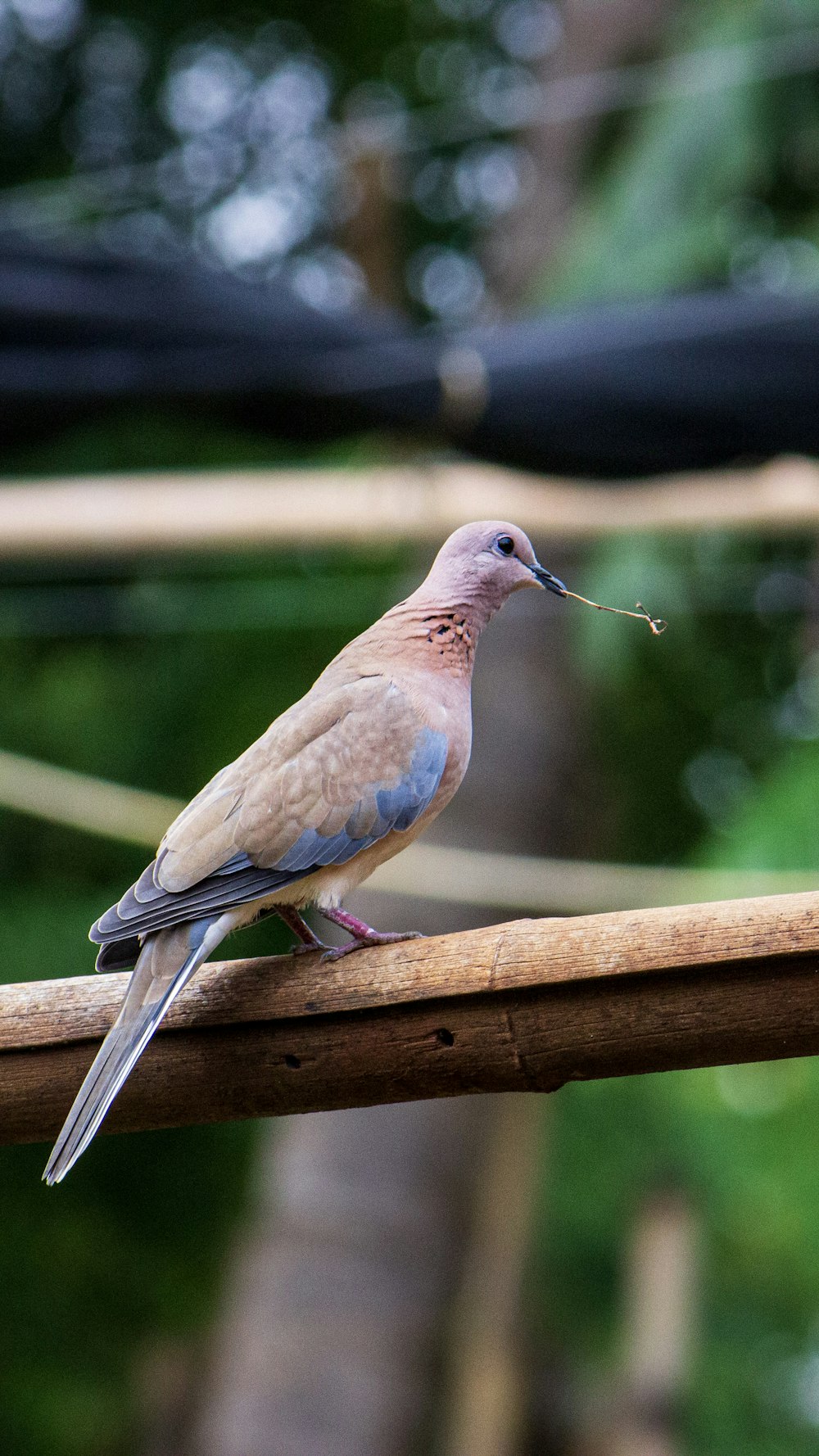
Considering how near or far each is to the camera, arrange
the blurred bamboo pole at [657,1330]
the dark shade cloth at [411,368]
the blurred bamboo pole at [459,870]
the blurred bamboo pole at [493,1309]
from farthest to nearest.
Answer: the blurred bamboo pole at [493,1309] → the blurred bamboo pole at [657,1330] → the blurred bamboo pole at [459,870] → the dark shade cloth at [411,368]

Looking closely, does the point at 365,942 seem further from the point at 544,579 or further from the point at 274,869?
the point at 544,579

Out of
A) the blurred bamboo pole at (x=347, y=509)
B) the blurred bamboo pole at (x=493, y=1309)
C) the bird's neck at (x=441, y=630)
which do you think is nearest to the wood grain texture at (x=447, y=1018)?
the bird's neck at (x=441, y=630)

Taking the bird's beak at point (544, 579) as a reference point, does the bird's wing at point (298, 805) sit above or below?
below

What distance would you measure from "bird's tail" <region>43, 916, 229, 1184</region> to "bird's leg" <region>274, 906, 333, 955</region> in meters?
0.12

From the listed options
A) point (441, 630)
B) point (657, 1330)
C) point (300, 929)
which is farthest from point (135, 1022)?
point (657, 1330)

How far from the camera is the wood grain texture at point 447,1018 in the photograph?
1.72 meters

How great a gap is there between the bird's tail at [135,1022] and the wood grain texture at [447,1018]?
8 cm

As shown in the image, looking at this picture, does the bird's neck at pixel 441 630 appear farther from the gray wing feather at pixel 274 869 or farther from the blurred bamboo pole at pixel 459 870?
the blurred bamboo pole at pixel 459 870

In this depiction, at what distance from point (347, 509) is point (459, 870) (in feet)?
3.96

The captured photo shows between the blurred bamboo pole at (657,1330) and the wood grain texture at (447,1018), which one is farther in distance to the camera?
the blurred bamboo pole at (657,1330)

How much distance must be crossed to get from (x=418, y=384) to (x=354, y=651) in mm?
2264

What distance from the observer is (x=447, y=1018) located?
1836 millimetres

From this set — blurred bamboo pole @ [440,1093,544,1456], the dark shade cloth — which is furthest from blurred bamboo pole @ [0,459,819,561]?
blurred bamboo pole @ [440,1093,544,1456]

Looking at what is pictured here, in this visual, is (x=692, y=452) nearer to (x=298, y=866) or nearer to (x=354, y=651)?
(x=354, y=651)
